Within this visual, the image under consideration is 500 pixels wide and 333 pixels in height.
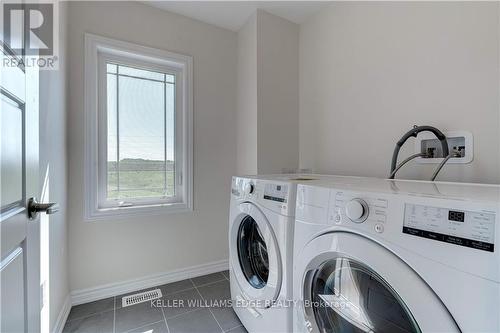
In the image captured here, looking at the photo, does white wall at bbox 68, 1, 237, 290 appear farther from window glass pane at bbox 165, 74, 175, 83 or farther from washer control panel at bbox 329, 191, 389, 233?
washer control panel at bbox 329, 191, 389, 233

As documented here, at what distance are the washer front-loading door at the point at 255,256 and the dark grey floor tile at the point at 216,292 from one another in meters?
0.50

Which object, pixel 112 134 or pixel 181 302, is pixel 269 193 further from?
pixel 112 134

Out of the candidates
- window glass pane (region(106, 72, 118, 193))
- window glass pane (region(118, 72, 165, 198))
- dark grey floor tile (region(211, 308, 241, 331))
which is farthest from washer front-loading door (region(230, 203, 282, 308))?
window glass pane (region(106, 72, 118, 193))

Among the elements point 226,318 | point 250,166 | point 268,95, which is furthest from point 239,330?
point 268,95

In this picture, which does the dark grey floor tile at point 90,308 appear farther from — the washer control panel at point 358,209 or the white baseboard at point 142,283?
the washer control panel at point 358,209

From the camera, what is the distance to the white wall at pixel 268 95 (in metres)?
1.92

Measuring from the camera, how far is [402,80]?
1367 mm

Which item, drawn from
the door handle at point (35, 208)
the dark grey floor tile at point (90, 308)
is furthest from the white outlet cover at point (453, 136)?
the dark grey floor tile at point (90, 308)

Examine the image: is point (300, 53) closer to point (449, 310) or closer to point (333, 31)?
point (333, 31)

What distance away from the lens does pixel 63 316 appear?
4.70 ft

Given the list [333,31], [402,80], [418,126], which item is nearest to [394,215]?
[418,126]

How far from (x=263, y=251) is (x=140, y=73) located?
174 cm

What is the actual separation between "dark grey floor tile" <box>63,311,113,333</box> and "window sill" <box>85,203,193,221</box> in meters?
0.64

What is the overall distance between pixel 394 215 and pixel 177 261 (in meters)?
1.85
